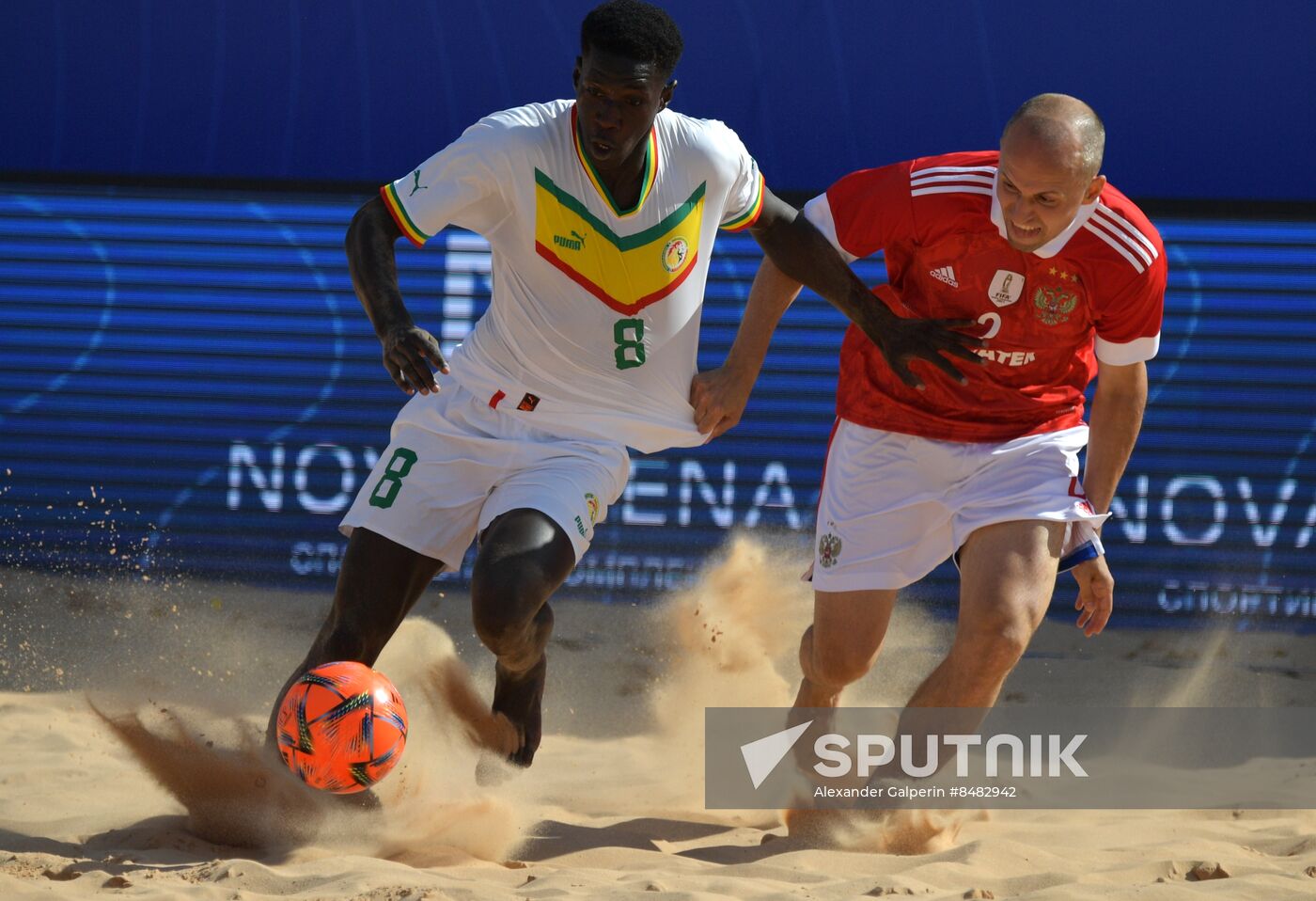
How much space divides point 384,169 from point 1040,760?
4.27 m

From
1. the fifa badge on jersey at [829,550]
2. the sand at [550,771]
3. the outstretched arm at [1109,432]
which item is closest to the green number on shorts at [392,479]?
the sand at [550,771]

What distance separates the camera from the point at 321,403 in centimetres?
759

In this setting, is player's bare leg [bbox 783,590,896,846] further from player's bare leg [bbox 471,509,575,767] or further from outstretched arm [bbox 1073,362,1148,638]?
player's bare leg [bbox 471,509,575,767]

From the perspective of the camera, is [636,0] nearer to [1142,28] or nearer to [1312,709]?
[1142,28]

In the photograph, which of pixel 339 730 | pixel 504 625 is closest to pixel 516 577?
pixel 504 625

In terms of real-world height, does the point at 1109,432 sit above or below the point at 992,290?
below

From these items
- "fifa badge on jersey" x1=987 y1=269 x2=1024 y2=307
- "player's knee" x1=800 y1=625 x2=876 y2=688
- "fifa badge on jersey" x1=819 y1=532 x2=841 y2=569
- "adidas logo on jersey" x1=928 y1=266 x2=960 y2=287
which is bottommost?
"player's knee" x1=800 y1=625 x2=876 y2=688

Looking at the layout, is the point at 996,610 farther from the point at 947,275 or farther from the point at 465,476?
the point at 465,476

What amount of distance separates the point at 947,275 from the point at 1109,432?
0.69 m

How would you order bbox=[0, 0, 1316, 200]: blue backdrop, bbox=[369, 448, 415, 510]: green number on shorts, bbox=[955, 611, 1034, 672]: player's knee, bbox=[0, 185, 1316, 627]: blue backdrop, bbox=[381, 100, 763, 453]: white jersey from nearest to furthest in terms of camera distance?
bbox=[955, 611, 1034, 672]: player's knee < bbox=[381, 100, 763, 453]: white jersey < bbox=[369, 448, 415, 510]: green number on shorts < bbox=[0, 0, 1316, 200]: blue backdrop < bbox=[0, 185, 1316, 627]: blue backdrop

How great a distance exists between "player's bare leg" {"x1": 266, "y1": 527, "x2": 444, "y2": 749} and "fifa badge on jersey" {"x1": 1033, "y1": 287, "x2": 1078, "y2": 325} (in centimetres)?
195

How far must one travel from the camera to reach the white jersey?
13.7 ft

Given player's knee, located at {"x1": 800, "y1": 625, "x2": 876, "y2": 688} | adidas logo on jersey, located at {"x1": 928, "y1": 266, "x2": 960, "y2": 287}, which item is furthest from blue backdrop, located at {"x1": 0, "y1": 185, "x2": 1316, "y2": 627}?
adidas logo on jersey, located at {"x1": 928, "y1": 266, "x2": 960, "y2": 287}

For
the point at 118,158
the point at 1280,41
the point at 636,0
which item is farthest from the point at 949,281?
the point at 118,158
